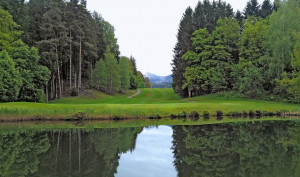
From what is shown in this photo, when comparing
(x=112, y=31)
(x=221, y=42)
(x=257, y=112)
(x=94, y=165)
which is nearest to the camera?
(x=94, y=165)

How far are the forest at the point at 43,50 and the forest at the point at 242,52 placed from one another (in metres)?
20.5

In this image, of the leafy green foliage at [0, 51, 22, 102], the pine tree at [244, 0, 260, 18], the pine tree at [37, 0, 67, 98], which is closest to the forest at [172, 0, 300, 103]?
the pine tree at [244, 0, 260, 18]

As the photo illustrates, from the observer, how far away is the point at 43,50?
4594cm

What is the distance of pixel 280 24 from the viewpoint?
42.9 m

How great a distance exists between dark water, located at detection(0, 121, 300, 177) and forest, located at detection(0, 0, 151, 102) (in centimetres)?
1950

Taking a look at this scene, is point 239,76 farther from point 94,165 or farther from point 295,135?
point 94,165

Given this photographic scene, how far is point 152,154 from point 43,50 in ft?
129

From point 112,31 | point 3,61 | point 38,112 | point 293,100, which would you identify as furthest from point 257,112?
point 112,31

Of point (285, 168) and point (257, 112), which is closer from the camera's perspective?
point (285, 168)

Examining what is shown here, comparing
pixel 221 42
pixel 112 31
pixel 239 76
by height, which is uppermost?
pixel 112 31

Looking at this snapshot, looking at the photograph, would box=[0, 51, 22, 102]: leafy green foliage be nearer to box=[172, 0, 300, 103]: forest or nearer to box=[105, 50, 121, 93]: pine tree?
box=[105, 50, 121, 93]: pine tree

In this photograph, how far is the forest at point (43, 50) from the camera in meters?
37.5

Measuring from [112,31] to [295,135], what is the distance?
7151 centimetres

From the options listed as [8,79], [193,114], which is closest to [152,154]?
[193,114]
